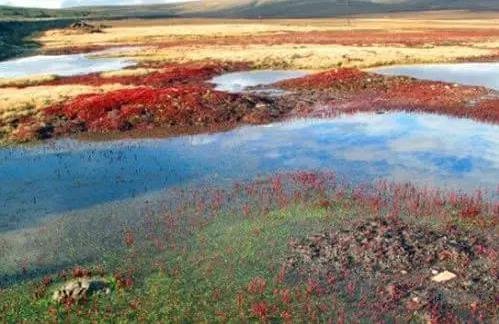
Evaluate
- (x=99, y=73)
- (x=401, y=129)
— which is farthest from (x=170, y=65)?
(x=401, y=129)

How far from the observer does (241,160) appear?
29.2 m

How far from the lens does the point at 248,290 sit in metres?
16.0

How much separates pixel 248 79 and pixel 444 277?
138 feet

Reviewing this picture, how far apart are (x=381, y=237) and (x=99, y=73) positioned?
48.6m

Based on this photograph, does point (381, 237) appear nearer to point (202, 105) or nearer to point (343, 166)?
point (343, 166)

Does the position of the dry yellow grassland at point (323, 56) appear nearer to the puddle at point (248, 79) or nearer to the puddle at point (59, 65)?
the puddle at point (248, 79)

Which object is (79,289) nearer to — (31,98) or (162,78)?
(31,98)

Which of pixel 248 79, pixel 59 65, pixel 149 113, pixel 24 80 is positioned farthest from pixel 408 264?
pixel 59 65

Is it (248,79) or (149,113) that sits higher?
(149,113)

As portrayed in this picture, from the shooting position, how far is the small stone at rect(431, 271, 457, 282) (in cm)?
1636

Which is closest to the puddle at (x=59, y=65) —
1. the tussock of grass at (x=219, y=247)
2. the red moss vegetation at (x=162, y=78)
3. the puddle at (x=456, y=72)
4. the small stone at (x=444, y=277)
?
the red moss vegetation at (x=162, y=78)

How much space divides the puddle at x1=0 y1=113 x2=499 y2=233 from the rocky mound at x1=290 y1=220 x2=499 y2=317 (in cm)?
601

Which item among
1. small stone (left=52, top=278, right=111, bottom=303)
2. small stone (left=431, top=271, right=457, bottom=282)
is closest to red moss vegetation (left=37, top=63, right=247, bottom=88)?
small stone (left=52, top=278, right=111, bottom=303)

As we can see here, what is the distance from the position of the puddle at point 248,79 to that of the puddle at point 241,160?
15167mm
